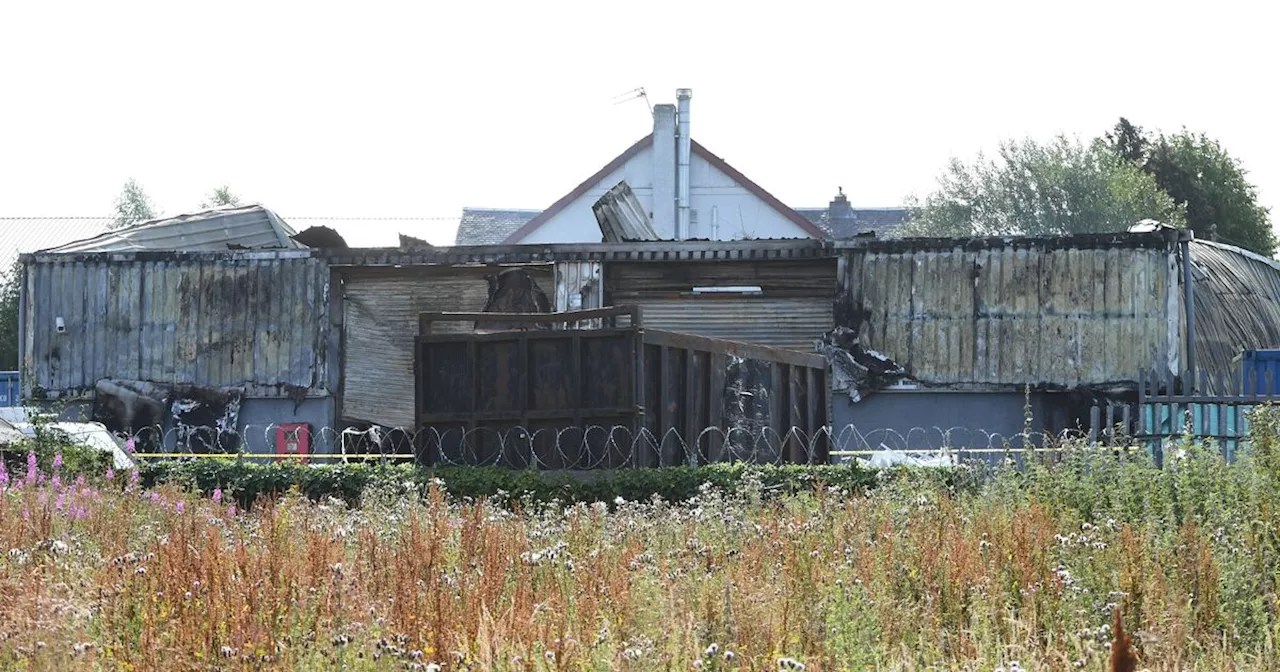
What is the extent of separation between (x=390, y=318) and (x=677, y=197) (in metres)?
18.8

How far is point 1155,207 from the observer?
62.9 meters

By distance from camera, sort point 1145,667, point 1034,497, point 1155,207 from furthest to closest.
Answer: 1. point 1155,207
2. point 1034,497
3. point 1145,667

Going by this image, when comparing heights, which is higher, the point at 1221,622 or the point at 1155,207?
the point at 1155,207

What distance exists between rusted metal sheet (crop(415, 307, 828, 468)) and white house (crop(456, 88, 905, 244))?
29.7m

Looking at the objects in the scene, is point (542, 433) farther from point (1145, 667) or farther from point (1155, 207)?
point (1155, 207)

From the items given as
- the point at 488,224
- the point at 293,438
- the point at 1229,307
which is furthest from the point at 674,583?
the point at 488,224

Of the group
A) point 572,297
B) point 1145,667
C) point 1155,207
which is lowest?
point 1145,667

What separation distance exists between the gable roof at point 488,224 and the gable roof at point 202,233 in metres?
17.2

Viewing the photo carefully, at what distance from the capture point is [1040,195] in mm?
65312

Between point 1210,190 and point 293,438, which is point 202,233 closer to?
point 293,438

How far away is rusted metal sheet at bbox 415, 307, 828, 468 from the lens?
1647 centimetres

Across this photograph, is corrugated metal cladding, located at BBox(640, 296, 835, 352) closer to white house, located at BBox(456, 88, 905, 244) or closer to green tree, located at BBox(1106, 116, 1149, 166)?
white house, located at BBox(456, 88, 905, 244)

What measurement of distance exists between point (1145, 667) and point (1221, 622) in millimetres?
1383

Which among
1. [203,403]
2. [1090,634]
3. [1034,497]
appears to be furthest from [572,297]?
[1090,634]
